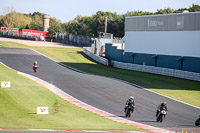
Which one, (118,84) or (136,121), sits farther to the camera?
(118,84)

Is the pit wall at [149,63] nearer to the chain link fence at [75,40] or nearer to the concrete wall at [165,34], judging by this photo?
the concrete wall at [165,34]

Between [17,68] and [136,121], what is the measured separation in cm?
3034

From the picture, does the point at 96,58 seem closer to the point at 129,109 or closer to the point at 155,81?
the point at 155,81

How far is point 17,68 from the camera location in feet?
176

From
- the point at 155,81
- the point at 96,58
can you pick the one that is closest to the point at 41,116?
the point at 155,81

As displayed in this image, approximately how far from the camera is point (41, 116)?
79.9ft

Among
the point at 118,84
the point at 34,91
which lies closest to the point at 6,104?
the point at 34,91

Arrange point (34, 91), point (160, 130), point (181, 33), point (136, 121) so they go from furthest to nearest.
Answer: point (181, 33), point (34, 91), point (136, 121), point (160, 130)

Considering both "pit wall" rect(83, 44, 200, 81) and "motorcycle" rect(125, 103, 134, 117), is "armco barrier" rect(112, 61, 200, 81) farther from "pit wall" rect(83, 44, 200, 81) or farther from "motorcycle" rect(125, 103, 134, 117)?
"motorcycle" rect(125, 103, 134, 117)

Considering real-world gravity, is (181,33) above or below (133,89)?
above

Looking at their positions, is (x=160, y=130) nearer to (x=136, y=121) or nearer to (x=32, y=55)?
(x=136, y=121)

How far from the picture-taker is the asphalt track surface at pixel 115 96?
93.3 feet

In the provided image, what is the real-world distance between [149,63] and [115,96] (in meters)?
24.9

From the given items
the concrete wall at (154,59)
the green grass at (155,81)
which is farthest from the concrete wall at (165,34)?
the green grass at (155,81)
